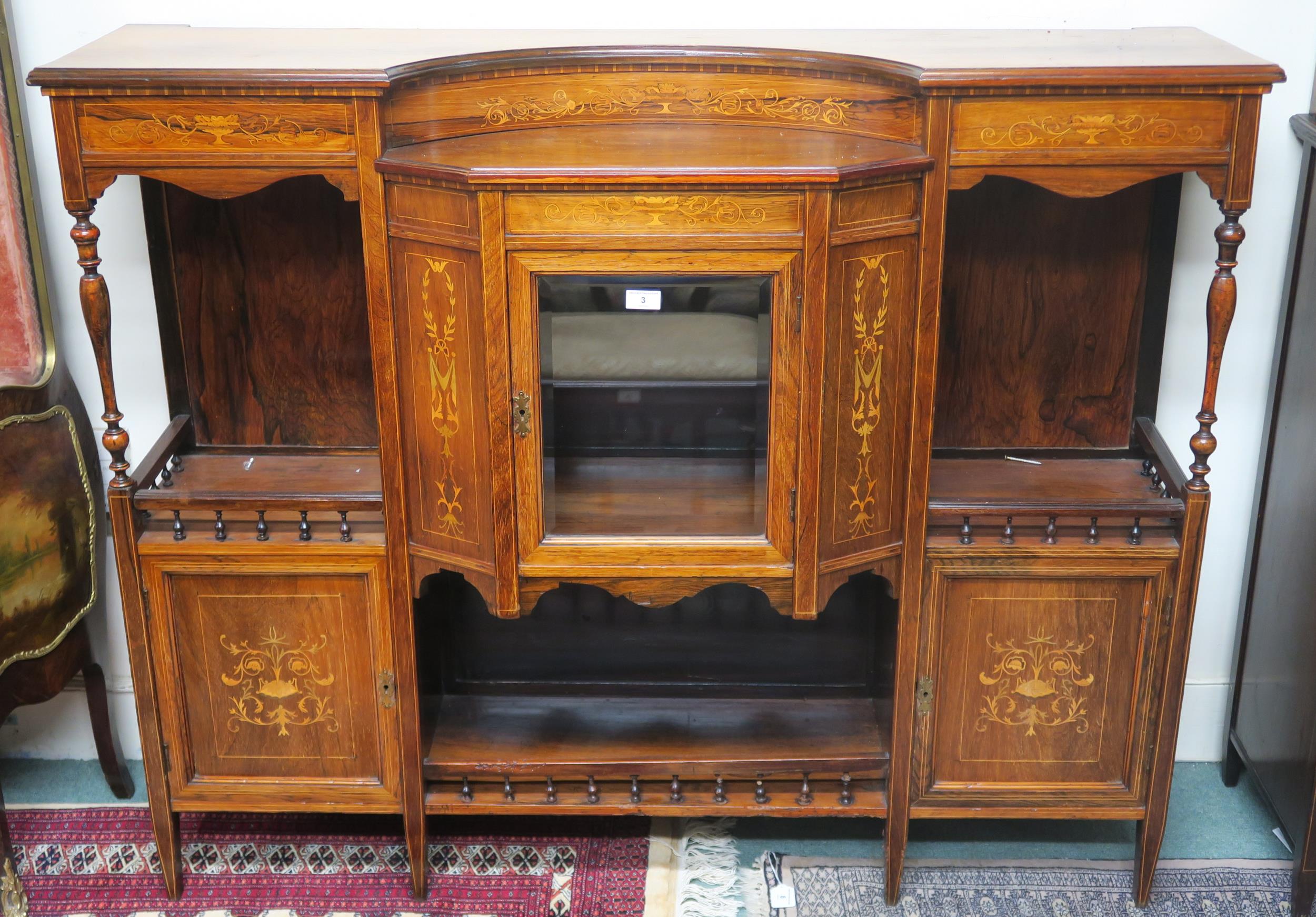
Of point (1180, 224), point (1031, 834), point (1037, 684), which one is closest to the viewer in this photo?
point (1037, 684)

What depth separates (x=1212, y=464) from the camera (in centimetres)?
239

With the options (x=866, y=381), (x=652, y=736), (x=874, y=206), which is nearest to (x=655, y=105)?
(x=874, y=206)

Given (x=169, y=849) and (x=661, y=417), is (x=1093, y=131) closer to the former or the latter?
(x=661, y=417)

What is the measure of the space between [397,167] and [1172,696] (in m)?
1.39

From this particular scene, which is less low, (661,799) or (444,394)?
(444,394)

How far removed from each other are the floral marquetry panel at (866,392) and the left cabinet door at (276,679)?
0.69 m

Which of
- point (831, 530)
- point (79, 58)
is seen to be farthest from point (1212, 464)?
point (79, 58)

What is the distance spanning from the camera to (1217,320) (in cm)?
187

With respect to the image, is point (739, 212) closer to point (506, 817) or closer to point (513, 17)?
point (513, 17)

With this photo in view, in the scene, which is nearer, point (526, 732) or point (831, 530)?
point (831, 530)

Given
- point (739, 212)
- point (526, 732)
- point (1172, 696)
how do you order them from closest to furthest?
1. point (739, 212)
2. point (1172, 696)
3. point (526, 732)

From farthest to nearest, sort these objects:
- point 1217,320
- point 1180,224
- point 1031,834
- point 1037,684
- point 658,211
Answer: point 1031,834
point 1180,224
point 1037,684
point 1217,320
point 658,211

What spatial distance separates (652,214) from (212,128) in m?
0.59

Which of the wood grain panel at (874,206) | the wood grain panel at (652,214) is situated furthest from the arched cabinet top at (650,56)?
A: the wood grain panel at (652,214)
